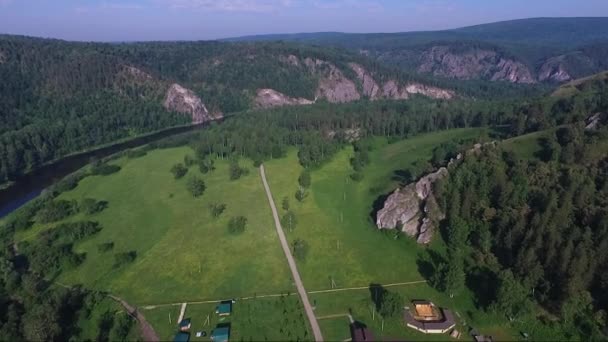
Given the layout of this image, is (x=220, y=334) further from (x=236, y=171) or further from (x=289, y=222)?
(x=236, y=171)

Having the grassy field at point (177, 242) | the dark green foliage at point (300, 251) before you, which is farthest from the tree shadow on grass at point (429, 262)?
the grassy field at point (177, 242)

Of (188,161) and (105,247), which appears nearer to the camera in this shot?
(105,247)

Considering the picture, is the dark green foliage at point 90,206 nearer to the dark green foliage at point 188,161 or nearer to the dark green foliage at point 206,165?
the dark green foliage at point 206,165

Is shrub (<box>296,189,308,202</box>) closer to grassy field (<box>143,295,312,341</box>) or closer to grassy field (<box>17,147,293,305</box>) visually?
grassy field (<box>17,147,293,305</box>)

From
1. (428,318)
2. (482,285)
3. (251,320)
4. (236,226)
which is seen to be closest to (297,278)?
(251,320)

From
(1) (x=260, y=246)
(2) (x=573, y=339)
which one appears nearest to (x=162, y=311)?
(1) (x=260, y=246)

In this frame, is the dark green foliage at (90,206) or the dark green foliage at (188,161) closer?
the dark green foliage at (90,206)

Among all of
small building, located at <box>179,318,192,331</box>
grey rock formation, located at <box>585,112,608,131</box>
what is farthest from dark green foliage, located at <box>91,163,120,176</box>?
grey rock formation, located at <box>585,112,608,131</box>
